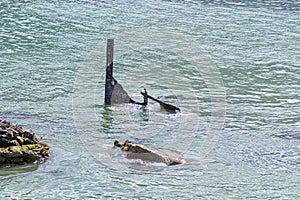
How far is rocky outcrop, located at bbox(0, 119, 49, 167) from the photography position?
9.27 m

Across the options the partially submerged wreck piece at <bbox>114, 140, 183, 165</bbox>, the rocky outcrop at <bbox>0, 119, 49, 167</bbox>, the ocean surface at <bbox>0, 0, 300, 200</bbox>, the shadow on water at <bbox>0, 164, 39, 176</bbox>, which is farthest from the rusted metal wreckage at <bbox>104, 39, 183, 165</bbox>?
the shadow on water at <bbox>0, 164, 39, 176</bbox>

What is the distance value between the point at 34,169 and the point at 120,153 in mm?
1374

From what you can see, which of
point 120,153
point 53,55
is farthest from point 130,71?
point 120,153

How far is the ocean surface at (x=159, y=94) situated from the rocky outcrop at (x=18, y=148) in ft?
0.50

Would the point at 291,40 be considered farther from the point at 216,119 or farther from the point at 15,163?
the point at 15,163

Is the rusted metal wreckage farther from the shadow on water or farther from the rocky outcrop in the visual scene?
the shadow on water

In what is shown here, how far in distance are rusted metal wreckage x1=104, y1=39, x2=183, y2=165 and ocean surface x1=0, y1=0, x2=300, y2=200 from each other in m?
0.14

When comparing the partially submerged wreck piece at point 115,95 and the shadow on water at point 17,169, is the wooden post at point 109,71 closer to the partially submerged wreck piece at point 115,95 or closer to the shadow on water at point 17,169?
the partially submerged wreck piece at point 115,95

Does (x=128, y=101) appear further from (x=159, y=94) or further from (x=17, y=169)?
(x=17, y=169)

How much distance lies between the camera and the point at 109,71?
1295cm

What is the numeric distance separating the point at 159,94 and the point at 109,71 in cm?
203

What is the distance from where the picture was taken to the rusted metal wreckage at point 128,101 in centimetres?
980

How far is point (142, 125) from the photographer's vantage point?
12.1 meters

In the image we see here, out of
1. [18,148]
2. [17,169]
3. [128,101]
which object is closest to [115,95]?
[128,101]
